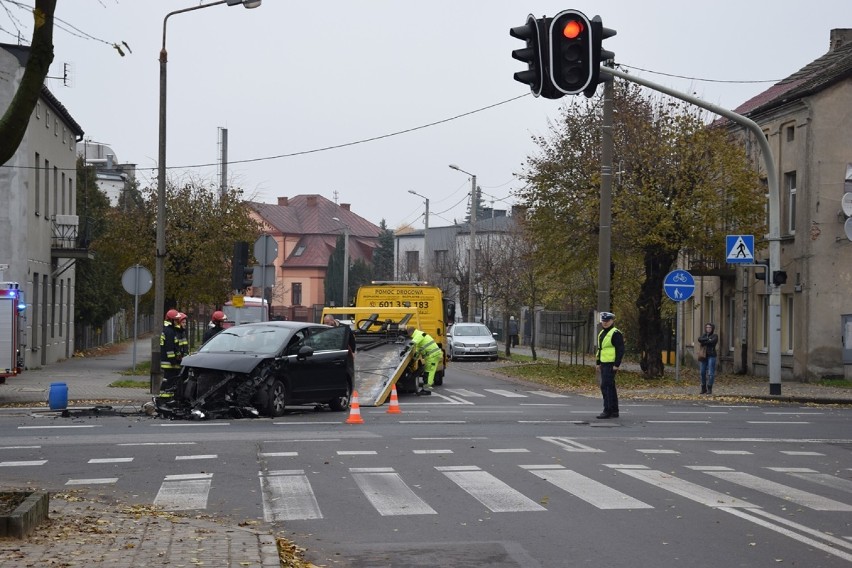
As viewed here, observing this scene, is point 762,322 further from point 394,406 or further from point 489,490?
point 489,490

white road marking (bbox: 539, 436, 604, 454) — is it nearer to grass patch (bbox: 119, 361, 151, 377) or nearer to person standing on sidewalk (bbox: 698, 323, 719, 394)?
person standing on sidewalk (bbox: 698, 323, 719, 394)

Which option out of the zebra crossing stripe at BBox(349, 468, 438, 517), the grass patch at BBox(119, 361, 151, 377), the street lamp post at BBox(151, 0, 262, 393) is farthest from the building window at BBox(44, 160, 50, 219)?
the zebra crossing stripe at BBox(349, 468, 438, 517)

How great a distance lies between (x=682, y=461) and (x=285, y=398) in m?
8.34

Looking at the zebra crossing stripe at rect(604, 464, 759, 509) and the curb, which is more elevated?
the curb

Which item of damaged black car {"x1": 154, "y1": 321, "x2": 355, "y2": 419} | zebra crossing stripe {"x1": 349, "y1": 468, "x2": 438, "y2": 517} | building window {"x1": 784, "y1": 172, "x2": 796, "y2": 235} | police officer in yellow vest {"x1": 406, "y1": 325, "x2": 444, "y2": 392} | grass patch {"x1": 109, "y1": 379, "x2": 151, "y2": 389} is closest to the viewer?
zebra crossing stripe {"x1": 349, "y1": 468, "x2": 438, "y2": 517}

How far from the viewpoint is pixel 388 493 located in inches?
446

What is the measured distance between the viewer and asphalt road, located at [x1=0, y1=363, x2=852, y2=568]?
8711mm

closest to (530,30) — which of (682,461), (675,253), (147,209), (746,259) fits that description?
A: (682,461)

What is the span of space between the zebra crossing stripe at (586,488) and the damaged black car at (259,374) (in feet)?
25.1

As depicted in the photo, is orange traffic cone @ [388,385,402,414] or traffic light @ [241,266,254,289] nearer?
orange traffic cone @ [388,385,402,414]

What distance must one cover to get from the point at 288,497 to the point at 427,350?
1712 cm

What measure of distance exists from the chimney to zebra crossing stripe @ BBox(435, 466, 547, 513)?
3113cm

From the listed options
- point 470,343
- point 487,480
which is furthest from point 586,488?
point 470,343

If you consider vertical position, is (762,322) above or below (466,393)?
above
